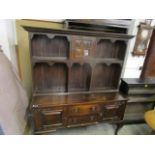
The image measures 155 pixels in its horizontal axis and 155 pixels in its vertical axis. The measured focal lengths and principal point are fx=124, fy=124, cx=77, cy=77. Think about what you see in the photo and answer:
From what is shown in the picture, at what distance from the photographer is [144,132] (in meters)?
2.25

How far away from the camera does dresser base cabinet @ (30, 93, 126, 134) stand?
5.19ft

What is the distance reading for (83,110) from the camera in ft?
5.65

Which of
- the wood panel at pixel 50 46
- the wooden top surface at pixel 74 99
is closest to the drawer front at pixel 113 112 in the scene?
the wooden top surface at pixel 74 99

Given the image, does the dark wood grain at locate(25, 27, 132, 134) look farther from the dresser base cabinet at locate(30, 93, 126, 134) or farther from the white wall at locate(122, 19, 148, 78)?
the white wall at locate(122, 19, 148, 78)

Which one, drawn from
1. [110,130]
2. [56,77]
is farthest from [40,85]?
[110,130]

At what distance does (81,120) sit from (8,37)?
149cm

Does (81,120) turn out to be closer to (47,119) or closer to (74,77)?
(47,119)

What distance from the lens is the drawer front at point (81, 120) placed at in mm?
1755

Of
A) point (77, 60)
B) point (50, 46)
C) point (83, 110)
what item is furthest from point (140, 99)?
point (50, 46)

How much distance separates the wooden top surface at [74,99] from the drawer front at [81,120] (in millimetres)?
256
